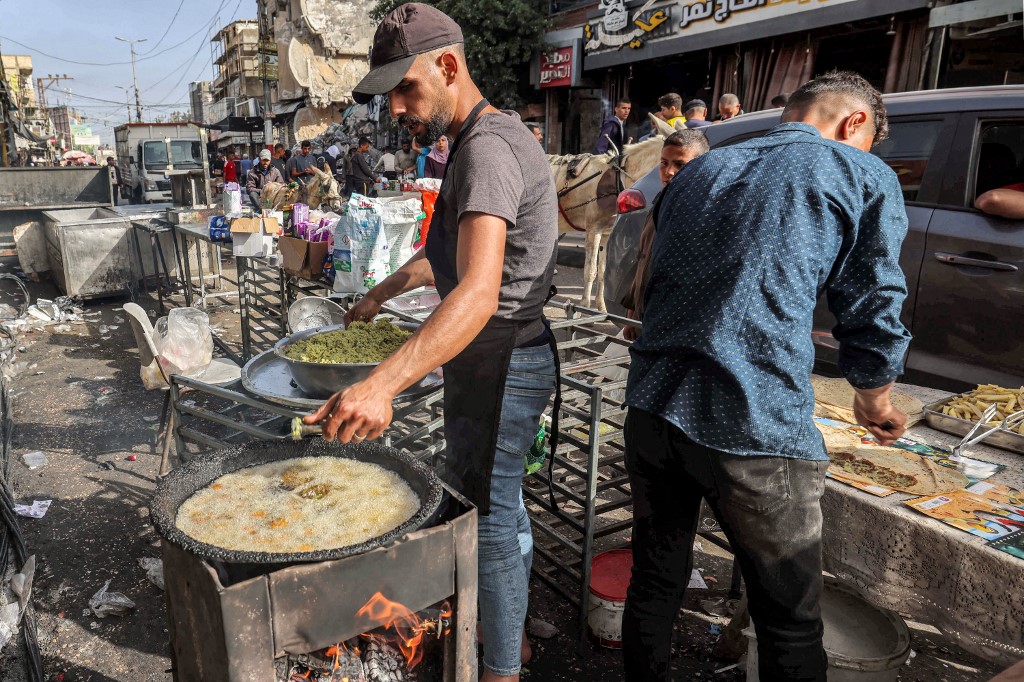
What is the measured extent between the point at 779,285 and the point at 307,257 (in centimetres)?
414

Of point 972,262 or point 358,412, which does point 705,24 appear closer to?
point 972,262

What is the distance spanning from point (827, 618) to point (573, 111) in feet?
55.1

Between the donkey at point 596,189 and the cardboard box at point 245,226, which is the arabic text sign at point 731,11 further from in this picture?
the cardboard box at point 245,226

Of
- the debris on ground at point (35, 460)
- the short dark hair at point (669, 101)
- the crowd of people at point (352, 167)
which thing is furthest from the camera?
the crowd of people at point (352, 167)

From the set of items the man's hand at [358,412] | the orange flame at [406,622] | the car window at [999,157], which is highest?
the car window at [999,157]

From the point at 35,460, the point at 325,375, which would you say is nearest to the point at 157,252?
the point at 35,460

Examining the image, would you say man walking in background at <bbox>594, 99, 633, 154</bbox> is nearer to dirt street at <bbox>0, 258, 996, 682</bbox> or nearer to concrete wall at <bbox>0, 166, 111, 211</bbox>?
dirt street at <bbox>0, 258, 996, 682</bbox>

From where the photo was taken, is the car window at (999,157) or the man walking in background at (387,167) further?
the man walking in background at (387,167)

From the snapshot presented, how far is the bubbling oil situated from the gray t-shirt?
691 mm

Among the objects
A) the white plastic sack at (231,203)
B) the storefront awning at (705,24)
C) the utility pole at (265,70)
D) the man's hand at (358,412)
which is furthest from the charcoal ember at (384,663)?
the utility pole at (265,70)

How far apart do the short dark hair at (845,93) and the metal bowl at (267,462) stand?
1649mm

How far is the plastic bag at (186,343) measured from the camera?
478 centimetres

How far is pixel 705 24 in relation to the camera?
42.1 ft

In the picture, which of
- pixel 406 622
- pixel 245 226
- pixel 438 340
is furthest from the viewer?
pixel 245 226
